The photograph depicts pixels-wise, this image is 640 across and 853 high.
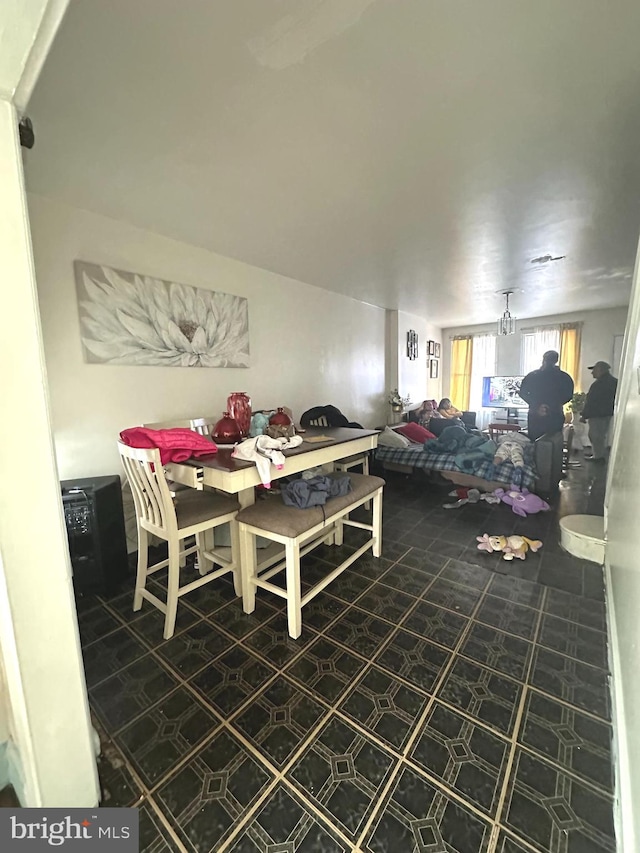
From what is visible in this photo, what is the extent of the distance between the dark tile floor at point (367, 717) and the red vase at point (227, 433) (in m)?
0.90

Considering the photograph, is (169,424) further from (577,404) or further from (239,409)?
(577,404)

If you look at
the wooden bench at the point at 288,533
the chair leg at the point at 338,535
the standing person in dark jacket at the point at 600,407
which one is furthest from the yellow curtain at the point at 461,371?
the wooden bench at the point at 288,533

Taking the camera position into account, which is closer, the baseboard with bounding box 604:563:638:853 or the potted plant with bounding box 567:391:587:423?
the baseboard with bounding box 604:563:638:853

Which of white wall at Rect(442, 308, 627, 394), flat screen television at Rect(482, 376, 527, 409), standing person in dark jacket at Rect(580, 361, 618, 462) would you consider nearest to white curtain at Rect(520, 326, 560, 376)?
white wall at Rect(442, 308, 627, 394)

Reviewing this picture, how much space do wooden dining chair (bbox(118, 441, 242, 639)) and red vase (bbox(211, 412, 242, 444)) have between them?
1.10 ft

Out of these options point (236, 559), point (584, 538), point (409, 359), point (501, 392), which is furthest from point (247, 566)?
point (501, 392)

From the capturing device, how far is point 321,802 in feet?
3.21

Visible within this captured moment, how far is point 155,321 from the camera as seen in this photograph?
2.44 metres

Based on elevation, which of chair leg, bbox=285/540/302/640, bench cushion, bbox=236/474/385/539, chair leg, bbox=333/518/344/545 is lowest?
chair leg, bbox=333/518/344/545

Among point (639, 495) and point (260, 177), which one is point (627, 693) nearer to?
point (639, 495)

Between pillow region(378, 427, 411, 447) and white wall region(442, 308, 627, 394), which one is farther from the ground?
white wall region(442, 308, 627, 394)

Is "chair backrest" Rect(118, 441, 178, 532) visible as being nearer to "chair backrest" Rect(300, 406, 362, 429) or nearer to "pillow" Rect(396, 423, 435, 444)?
"chair backrest" Rect(300, 406, 362, 429)

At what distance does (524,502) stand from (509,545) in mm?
838

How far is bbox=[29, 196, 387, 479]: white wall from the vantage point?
2041mm
